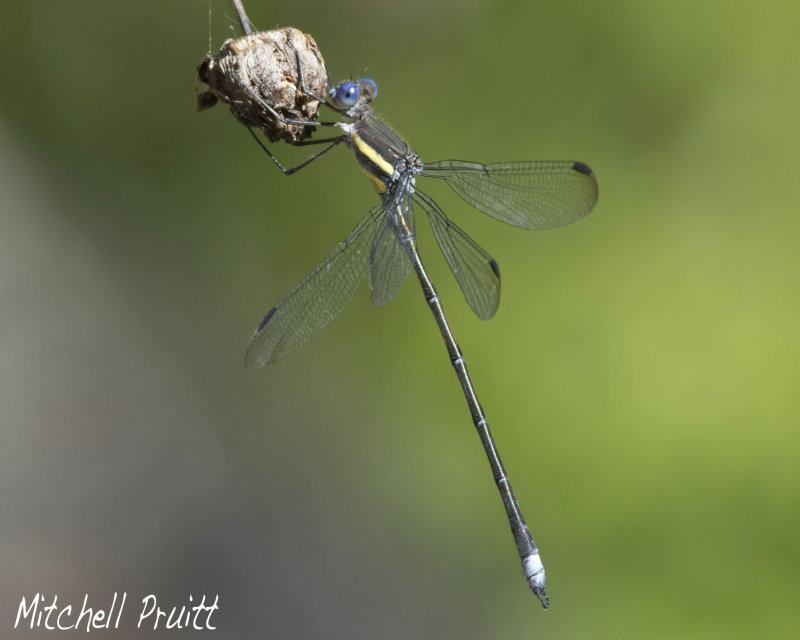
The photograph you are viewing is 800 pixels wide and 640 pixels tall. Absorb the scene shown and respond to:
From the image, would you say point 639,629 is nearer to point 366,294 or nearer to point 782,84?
point 366,294

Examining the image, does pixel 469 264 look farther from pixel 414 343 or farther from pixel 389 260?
pixel 414 343

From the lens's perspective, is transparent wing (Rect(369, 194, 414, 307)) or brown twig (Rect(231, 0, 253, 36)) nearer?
brown twig (Rect(231, 0, 253, 36))

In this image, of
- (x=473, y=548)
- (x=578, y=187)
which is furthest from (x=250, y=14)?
(x=473, y=548)

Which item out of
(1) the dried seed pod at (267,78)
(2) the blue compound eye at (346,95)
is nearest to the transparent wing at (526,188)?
(2) the blue compound eye at (346,95)

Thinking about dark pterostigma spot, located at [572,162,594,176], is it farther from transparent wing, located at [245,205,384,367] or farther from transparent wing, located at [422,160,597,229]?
transparent wing, located at [245,205,384,367]

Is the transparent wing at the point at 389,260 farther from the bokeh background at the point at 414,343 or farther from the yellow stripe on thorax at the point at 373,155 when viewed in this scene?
the bokeh background at the point at 414,343

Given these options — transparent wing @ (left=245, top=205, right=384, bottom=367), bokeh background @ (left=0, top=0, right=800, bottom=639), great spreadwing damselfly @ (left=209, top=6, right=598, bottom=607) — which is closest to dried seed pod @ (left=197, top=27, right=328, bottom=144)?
great spreadwing damselfly @ (left=209, top=6, right=598, bottom=607)

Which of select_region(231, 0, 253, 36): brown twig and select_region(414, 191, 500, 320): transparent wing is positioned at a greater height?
select_region(231, 0, 253, 36): brown twig
